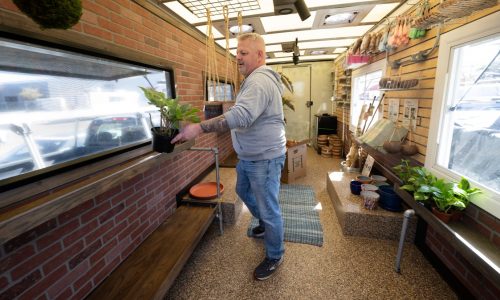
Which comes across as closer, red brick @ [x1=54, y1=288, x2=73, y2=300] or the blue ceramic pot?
red brick @ [x1=54, y1=288, x2=73, y2=300]

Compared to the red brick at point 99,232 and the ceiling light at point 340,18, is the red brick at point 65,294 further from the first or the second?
the ceiling light at point 340,18

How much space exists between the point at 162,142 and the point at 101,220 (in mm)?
624

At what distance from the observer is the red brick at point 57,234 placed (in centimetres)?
106

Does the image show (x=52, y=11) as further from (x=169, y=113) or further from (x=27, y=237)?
(x=27, y=237)

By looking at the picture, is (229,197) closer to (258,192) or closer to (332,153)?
(258,192)

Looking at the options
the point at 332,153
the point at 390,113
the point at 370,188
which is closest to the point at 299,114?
the point at 332,153

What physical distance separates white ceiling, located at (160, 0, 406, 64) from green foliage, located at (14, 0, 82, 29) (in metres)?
1.53

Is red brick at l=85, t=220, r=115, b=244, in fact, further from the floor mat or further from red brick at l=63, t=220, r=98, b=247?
the floor mat

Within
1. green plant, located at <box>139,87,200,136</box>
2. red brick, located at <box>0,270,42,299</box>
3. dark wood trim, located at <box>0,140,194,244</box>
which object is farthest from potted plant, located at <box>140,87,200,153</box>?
red brick, located at <box>0,270,42,299</box>

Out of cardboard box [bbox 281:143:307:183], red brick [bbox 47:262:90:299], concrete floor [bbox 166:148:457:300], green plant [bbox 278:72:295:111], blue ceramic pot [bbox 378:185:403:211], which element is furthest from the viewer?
green plant [bbox 278:72:295:111]

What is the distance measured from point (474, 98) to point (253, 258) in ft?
6.30

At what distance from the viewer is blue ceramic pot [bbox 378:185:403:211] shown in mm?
2039

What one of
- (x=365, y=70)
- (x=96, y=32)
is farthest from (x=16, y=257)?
(x=365, y=70)

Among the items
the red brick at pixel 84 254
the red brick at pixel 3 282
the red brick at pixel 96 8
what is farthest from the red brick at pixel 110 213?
the red brick at pixel 96 8
